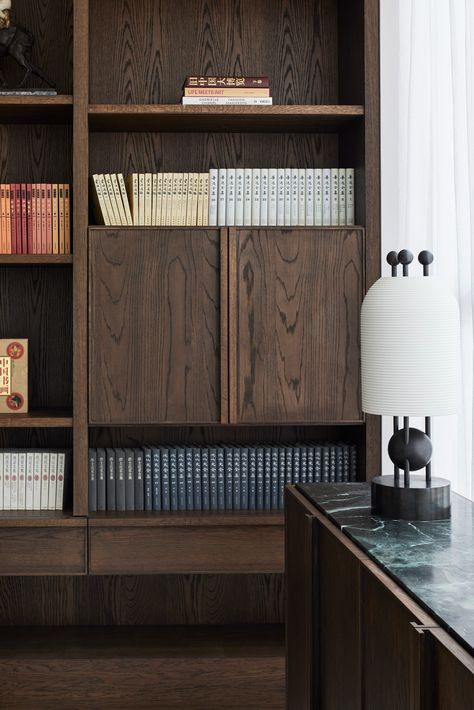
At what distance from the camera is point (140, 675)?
2.69 m

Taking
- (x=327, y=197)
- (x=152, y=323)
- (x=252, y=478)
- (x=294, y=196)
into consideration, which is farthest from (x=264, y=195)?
(x=252, y=478)

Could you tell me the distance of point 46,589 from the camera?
3.01 metres

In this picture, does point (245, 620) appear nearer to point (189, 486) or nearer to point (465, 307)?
point (189, 486)

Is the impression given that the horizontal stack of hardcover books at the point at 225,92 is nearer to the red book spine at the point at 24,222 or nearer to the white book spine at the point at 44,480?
the red book spine at the point at 24,222

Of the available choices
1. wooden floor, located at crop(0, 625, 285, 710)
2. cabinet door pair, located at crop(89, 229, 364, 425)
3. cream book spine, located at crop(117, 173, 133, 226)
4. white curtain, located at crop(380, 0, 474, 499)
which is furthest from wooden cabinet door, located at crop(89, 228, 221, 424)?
wooden floor, located at crop(0, 625, 285, 710)

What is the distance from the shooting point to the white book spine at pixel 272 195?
2764 millimetres

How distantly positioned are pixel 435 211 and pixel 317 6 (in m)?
1.18

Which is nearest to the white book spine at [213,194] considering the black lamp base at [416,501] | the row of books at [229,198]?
the row of books at [229,198]

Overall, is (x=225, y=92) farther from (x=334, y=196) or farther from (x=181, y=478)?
(x=181, y=478)

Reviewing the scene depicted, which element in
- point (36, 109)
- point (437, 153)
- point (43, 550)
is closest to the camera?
point (437, 153)

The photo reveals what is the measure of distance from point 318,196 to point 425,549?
163cm

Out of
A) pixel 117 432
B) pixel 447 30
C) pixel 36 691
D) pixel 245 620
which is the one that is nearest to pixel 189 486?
pixel 117 432

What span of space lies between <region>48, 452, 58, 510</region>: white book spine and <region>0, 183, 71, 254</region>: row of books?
71 centimetres

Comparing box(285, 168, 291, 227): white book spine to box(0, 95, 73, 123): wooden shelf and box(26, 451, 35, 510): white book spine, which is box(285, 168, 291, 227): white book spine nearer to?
box(0, 95, 73, 123): wooden shelf
